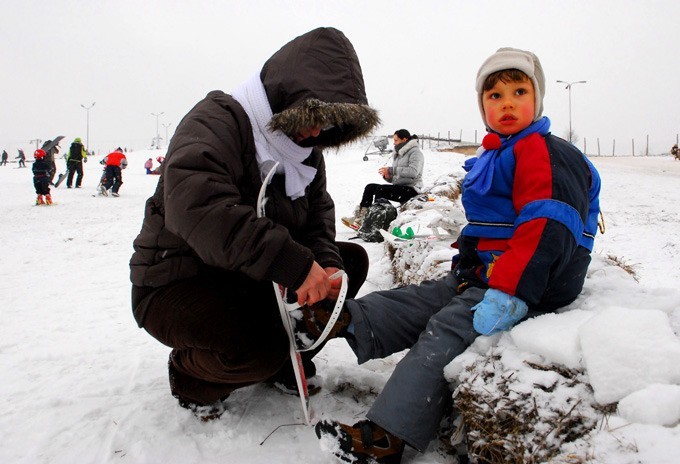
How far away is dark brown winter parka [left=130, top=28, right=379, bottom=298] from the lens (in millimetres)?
1490

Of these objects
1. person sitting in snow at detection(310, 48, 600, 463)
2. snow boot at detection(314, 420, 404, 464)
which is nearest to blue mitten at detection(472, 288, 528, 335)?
person sitting in snow at detection(310, 48, 600, 463)

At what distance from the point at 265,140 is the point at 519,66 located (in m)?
1.10

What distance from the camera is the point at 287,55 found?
1.76m

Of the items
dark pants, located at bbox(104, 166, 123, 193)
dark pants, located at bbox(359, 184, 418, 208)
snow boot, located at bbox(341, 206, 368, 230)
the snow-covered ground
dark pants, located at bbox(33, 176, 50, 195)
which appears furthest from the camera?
dark pants, located at bbox(104, 166, 123, 193)

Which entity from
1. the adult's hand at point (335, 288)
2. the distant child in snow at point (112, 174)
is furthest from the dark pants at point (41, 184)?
the adult's hand at point (335, 288)

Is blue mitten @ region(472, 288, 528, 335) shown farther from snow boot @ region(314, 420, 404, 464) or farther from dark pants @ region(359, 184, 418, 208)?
dark pants @ region(359, 184, 418, 208)

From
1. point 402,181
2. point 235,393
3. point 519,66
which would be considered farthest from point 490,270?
point 402,181

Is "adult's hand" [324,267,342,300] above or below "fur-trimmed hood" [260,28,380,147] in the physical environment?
below

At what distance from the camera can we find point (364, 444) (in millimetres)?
1453

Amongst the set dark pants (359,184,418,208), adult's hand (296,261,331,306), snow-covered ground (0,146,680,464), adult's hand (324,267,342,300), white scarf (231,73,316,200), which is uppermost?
white scarf (231,73,316,200)

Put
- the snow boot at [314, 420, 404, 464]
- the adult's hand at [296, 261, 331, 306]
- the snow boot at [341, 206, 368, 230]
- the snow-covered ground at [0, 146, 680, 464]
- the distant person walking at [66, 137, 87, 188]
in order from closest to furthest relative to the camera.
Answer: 1. the snow-covered ground at [0, 146, 680, 464]
2. the snow boot at [314, 420, 404, 464]
3. the adult's hand at [296, 261, 331, 306]
4. the snow boot at [341, 206, 368, 230]
5. the distant person walking at [66, 137, 87, 188]

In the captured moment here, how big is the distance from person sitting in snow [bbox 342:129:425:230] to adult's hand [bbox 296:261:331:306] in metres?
4.69

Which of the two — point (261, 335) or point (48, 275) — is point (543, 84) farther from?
point (48, 275)

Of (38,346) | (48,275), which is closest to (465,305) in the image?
(38,346)
